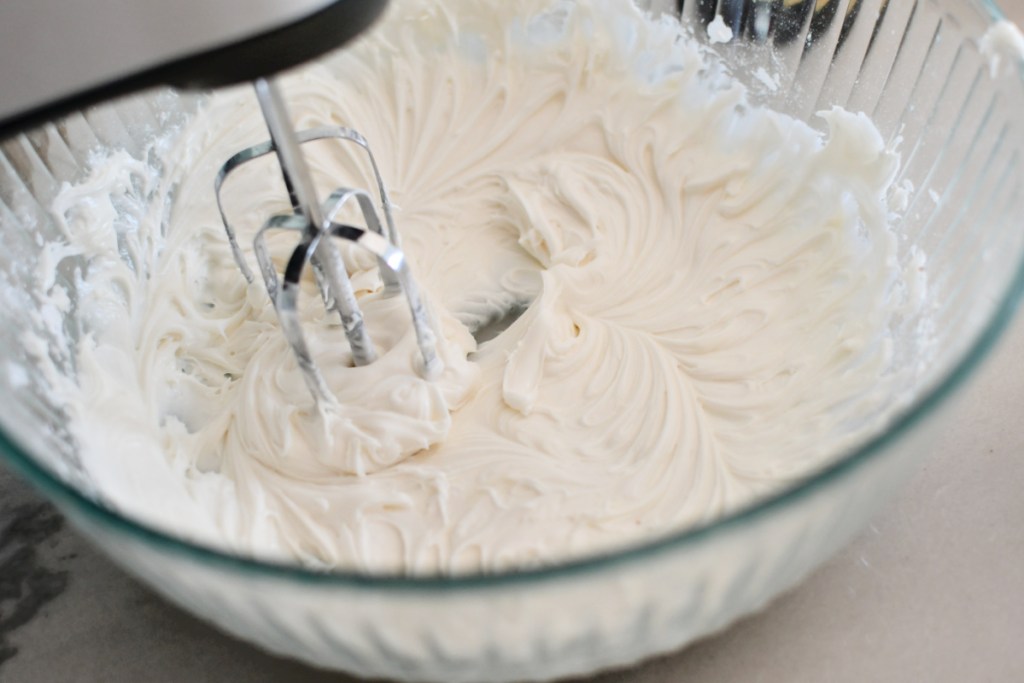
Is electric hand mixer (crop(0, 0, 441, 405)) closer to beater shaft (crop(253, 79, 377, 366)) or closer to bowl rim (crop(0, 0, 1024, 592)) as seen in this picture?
Answer: beater shaft (crop(253, 79, 377, 366))

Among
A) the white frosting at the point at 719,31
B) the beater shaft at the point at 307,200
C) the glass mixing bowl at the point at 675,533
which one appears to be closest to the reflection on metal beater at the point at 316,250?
the beater shaft at the point at 307,200

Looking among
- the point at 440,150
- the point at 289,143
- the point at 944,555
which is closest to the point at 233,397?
the point at 289,143

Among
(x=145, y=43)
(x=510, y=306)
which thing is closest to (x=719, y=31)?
(x=510, y=306)

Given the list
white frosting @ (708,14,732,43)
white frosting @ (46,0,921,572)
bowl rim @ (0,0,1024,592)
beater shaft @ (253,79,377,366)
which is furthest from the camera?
white frosting @ (708,14,732,43)

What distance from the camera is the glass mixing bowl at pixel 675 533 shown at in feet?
1.67

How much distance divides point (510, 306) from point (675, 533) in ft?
2.08

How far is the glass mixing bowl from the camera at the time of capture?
20.0 inches

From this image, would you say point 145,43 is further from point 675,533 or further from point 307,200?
point 675,533

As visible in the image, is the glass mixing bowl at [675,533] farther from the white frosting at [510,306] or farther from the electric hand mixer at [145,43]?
the electric hand mixer at [145,43]

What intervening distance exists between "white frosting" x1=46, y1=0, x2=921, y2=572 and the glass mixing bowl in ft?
0.19

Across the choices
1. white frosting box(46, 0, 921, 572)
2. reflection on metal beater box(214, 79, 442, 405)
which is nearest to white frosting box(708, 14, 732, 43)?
white frosting box(46, 0, 921, 572)

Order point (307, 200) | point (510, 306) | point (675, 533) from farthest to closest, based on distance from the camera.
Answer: point (510, 306) < point (307, 200) < point (675, 533)

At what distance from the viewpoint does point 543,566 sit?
0.52 metres

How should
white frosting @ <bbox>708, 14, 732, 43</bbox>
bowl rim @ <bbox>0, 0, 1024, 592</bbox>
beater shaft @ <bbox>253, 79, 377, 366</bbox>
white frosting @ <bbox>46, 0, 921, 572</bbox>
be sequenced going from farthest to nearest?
1. white frosting @ <bbox>708, 14, 732, 43</bbox>
2. white frosting @ <bbox>46, 0, 921, 572</bbox>
3. beater shaft @ <bbox>253, 79, 377, 366</bbox>
4. bowl rim @ <bbox>0, 0, 1024, 592</bbox>
